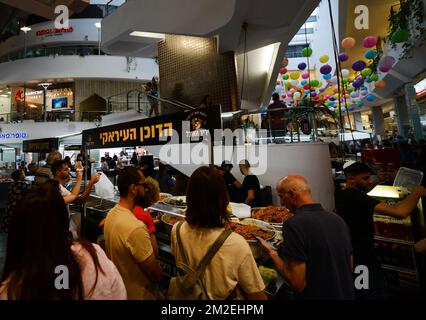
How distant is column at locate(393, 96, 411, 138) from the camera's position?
1279 centimetres

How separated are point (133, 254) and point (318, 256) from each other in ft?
4.04

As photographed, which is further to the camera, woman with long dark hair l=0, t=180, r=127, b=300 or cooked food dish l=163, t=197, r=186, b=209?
cooked food dish l=163, t=197, r=186, b=209

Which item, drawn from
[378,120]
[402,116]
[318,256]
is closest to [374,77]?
[402,116]

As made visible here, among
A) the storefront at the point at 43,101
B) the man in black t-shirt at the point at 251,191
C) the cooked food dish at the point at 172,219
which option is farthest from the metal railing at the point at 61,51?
the cooked food dish at the point at 172,219

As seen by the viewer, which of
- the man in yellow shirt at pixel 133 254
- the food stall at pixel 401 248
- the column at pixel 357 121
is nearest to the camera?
the man in yellow shirt at pixel 133 254

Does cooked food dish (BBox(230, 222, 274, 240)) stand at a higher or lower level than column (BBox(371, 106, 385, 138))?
lower

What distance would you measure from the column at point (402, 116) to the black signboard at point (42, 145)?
51.6ft

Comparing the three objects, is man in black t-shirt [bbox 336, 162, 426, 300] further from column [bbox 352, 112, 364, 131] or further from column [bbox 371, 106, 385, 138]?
column [bbox 352, 112, 364, 131]

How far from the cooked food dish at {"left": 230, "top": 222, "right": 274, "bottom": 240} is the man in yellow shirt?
851mm

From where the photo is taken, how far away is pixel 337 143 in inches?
244

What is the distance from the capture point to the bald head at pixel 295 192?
1719 millimetres

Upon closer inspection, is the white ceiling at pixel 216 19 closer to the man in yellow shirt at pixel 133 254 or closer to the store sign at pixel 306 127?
the store sign at pixel 306 127

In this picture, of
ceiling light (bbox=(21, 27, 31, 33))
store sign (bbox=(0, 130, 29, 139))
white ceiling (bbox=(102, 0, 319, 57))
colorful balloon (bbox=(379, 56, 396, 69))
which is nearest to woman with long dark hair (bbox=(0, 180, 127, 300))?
white ceiling (bbox=(102, 0, 319, 57))

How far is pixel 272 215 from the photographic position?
2.90m
